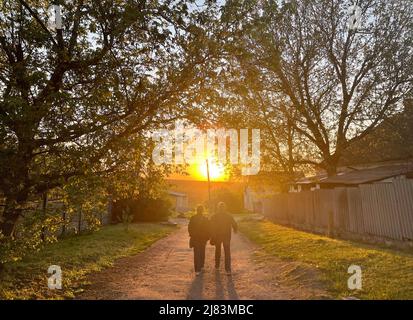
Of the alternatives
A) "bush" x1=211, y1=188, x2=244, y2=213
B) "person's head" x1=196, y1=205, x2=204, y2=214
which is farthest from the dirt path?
"bush" x1=211, y1=188, x2=244, y2=213

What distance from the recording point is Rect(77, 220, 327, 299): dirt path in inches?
285

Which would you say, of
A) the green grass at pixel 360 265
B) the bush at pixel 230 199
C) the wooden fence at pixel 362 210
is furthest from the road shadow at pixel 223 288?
the bush at pixel 230 199

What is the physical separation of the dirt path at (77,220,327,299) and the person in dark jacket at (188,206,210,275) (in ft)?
1.11

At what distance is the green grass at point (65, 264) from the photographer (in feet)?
24.3

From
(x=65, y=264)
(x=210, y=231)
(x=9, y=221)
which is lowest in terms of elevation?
(x=65, y=264)

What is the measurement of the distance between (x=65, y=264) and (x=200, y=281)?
14.1 feet

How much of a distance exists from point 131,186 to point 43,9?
496 cm

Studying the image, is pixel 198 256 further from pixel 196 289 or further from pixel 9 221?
pixel 9 221

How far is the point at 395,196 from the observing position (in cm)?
1236

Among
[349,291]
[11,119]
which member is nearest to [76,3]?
[11,119]

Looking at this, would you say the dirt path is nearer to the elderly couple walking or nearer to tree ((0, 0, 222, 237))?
the elderly couple walking

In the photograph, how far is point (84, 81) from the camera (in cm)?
841

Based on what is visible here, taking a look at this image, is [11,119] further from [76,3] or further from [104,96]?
[76,3]

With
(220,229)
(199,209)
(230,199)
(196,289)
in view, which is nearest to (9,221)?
(196,289)
